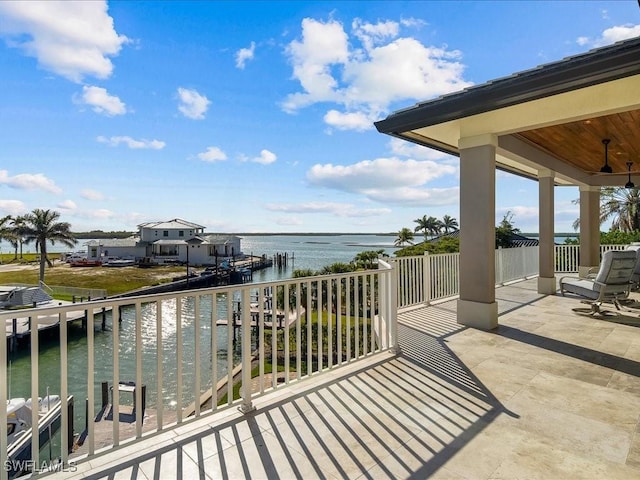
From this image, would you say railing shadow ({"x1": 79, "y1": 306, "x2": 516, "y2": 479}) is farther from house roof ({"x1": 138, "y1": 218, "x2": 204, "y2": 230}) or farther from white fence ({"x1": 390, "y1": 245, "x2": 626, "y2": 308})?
house roof ({"x1": 138, "y1": 218, "x2": 204, "y2": 230})

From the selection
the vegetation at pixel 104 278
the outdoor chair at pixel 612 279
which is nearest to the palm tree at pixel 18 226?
the vegetation at pixel 104 278

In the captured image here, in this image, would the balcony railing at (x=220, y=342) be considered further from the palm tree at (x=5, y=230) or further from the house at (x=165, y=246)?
the house at (x=165, y=246)

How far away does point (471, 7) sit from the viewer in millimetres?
5625

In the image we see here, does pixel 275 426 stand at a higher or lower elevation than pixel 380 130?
lower

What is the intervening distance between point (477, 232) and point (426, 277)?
1531 mm

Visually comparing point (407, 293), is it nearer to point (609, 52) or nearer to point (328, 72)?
Result: point (609, 52)

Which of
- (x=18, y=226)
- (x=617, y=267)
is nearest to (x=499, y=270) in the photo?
(x=617, y=267)

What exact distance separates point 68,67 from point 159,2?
17.5 feet

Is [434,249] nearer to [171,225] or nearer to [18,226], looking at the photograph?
[171,225]

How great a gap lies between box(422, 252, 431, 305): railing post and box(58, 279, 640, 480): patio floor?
2.44 meters

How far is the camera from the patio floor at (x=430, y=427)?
74.4 inches

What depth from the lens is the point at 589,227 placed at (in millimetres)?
9406

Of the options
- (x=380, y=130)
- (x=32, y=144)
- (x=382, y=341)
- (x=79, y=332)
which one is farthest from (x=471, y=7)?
(x=79, y=332)

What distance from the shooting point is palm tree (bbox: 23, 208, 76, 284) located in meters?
33.1
